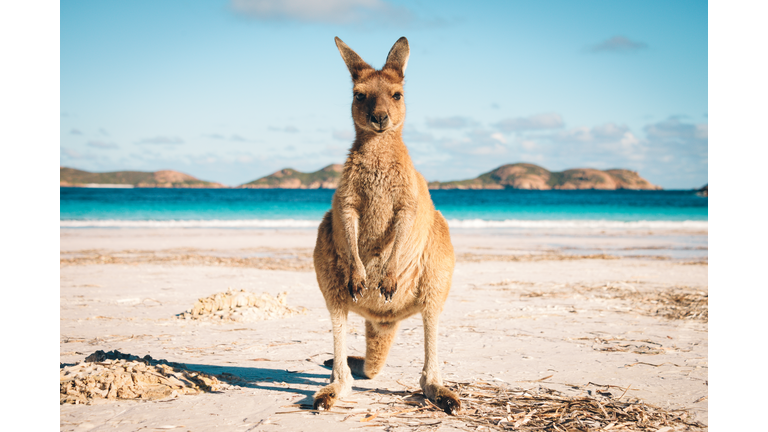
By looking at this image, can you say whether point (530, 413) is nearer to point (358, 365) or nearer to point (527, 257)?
point (358, 365)

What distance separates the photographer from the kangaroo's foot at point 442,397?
3.32m

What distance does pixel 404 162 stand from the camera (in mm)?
3564

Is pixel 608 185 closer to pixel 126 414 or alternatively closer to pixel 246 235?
pixel 246 235

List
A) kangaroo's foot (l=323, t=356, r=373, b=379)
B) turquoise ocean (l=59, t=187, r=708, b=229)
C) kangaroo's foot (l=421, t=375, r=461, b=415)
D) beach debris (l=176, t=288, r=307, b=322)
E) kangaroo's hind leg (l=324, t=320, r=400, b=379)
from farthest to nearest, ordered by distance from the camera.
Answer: turquoise ocean (l=59, t=187, r=708, b=229) < beach debris (l=176, t=288, r=307, b=322) < kangaroo's foot (l=323, t=356, r=373, b=379) < kangaroo's hind leg (l=324, t=320, r=400, b=379) < kangaroo's foot (l=421, t=375, r=461, b=415)

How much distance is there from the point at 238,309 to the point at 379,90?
362 cm

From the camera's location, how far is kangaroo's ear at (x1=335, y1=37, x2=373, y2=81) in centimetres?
367

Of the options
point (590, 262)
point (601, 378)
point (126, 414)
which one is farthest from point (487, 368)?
point (590, 262)

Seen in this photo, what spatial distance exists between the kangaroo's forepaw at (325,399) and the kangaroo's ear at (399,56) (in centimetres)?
217

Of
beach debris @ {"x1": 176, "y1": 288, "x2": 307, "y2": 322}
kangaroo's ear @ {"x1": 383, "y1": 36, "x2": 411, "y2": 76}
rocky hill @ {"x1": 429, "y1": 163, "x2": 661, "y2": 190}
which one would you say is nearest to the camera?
kangaroo's ear @ {"x1": 383, "y1": 36, "x2": 411, "y2": 76}

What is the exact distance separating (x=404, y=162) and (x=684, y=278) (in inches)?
311

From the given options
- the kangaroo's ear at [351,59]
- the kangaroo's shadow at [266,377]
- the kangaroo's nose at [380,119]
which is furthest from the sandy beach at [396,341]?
the kangaroo's ear at [351,59]

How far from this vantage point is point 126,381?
3.60 metres

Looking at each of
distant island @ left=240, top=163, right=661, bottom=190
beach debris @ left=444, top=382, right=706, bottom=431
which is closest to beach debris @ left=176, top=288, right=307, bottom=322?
beach debris @ left=444, top=382, right=706, bottom=431

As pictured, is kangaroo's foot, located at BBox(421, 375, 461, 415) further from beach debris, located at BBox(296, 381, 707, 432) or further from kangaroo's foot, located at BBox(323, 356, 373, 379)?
kangaroo's foot, located at BBox(323, 356, 373, 379)
